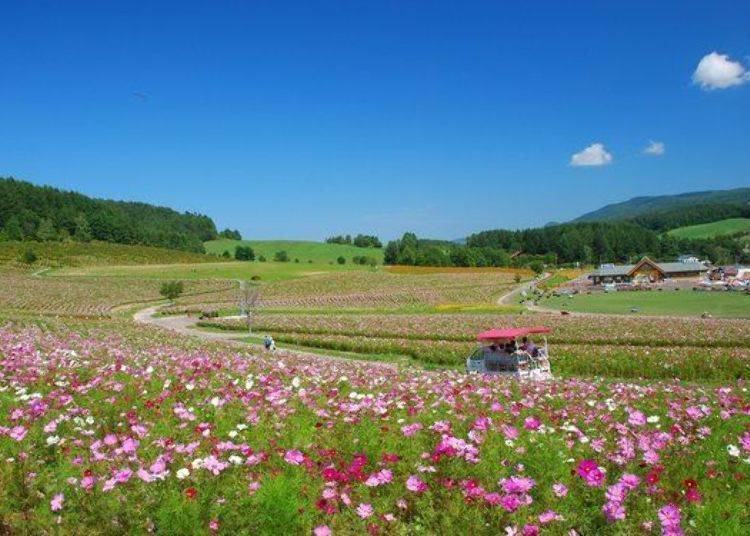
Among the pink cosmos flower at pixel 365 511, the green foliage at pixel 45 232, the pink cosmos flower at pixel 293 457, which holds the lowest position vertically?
the pink cosmos flower at pixel 365 511

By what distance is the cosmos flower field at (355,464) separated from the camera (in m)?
4.80

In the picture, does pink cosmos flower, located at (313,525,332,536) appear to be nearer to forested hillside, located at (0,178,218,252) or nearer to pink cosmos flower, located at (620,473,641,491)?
pink cosmos flower, located at (620,473,641,491)

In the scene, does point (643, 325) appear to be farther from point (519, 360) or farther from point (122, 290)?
point (122, 290)

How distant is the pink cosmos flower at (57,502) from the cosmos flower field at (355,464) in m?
0.02

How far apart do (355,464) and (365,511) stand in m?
0.80

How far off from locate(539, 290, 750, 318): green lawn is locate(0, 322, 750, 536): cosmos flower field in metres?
57.2

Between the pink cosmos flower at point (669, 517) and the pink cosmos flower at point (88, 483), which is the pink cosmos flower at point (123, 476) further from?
the pink cosmos flower at point (669, 517)

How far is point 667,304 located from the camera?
71125 millimetres

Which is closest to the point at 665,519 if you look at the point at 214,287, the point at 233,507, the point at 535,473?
the point at 535,473

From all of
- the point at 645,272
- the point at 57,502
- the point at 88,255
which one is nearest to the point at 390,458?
the point at 57,502

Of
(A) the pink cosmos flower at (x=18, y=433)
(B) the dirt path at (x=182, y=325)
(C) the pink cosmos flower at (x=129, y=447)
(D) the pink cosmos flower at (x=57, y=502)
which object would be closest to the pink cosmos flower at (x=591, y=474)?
(C) the pink cosmos flower at (x=129, y=447)

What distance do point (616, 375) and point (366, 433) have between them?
941 inches

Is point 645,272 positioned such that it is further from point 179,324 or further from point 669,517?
point 669,517

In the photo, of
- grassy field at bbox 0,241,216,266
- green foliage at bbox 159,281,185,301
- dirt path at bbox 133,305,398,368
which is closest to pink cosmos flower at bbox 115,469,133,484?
dirt path at bbox 133,305,398,368
